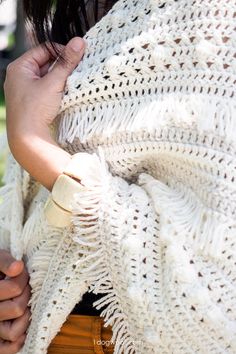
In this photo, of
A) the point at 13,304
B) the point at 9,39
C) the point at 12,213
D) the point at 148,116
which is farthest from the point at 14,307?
the point at 9,39

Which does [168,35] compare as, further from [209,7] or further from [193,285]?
[193,285]

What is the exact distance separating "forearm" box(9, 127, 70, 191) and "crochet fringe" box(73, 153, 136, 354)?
0.30 ft

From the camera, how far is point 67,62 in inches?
72.7

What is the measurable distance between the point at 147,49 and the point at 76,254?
0.44 meters

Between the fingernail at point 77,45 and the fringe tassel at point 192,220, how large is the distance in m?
0.36

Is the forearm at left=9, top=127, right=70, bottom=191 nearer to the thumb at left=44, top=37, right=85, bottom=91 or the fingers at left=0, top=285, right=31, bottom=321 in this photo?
the thumb at left=44, top=37, right=85, bottom=91

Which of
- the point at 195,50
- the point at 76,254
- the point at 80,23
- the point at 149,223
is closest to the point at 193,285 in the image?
the point at 149,223

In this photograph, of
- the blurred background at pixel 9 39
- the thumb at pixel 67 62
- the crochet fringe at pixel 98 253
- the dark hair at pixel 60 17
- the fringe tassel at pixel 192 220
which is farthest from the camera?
the blurred background at pixel 9 39

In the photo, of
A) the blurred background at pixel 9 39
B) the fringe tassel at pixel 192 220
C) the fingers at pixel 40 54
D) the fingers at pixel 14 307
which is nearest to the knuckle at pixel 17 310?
the fingers at pixel 14 307

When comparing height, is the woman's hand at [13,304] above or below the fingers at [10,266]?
below

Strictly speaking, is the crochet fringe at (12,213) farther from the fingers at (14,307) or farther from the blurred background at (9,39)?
the blurred background at (9,39)

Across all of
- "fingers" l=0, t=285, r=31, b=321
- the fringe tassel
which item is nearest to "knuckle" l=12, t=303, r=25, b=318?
"fingers" l=0, t=285, r=31, b=321

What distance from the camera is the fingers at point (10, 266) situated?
1.83m

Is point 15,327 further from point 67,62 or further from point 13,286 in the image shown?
point 67,62
